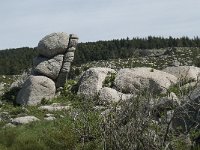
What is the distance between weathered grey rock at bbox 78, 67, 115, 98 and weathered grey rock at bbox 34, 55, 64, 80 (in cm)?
277

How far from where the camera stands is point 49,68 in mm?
29906

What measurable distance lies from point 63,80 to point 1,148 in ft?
58.3

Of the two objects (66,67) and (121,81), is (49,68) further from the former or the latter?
(121,81)

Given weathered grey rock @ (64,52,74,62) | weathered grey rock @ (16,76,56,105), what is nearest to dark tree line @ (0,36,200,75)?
weathered grey rock @ (64,52,74,62)

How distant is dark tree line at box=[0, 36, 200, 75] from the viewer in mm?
109094

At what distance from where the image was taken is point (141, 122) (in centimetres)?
859

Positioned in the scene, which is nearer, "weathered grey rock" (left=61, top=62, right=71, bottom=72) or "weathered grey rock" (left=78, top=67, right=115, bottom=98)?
"weathered grey rock" (left=78, top=67, right=115, bottom=98)

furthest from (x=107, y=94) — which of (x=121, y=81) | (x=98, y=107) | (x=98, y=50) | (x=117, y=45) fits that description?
(x=117, y=45)

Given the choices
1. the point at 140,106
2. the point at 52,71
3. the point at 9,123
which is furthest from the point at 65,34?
the point at 140,106

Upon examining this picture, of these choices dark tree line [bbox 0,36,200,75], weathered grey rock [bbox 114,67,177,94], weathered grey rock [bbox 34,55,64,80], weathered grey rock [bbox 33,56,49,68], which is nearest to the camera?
weathered grey rock [bbox 114,67,177,94]

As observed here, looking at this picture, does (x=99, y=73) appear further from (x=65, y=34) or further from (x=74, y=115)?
(x=74, y=115)

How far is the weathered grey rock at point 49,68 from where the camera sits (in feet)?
97.8

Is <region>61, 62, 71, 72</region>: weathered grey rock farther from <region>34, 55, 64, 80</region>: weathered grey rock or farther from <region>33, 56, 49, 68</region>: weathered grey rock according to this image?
<region>33, 56, 49, 68</region>: weathered grey rock

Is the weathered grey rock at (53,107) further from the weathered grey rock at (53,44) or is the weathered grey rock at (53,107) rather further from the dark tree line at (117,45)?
the dark tree line at (117,45)
